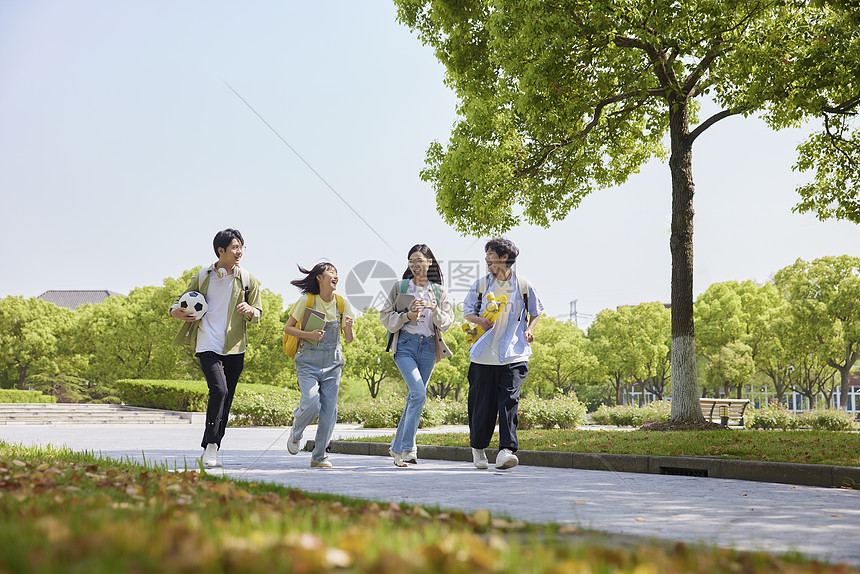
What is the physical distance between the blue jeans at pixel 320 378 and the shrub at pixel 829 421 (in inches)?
626

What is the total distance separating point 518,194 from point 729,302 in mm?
33401

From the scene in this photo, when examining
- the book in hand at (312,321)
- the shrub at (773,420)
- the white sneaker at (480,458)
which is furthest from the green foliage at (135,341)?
the white sneaker at (480,458)

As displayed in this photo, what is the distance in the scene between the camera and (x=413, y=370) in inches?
288

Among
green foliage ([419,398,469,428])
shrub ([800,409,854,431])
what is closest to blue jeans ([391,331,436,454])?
green foliage ([419,398,469,428])

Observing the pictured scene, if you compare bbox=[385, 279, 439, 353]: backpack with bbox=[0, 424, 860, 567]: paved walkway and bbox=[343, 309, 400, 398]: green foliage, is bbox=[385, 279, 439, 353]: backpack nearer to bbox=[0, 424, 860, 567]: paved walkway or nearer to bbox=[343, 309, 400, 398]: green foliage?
bbox=[0, 424, 860, 567]: paved walkway

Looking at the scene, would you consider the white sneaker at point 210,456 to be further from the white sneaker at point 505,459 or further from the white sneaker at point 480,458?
the white sneaker at point 505,459

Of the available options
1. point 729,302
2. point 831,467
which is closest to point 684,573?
point 831,467

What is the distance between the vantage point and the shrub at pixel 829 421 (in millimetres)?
18344

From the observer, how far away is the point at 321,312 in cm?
726

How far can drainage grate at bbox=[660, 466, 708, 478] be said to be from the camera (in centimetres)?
742

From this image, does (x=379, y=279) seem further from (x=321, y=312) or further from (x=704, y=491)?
(x=704, y=491)

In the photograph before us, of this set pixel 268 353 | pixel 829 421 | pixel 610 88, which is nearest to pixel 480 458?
pixel 610 88

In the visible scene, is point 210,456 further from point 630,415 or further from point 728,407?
point 630,415

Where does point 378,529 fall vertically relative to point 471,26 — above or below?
below
